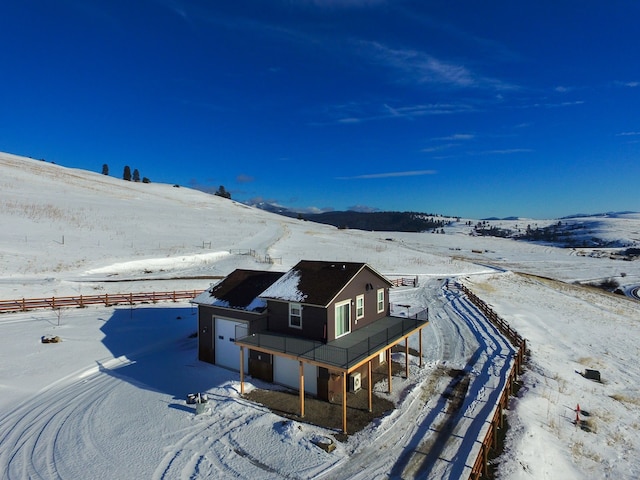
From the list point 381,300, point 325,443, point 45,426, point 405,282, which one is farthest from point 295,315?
point 405,282

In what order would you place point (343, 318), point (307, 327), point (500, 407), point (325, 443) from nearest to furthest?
point (325, 443) < point (500, 407) < point (307, 327) < point (343, 318)

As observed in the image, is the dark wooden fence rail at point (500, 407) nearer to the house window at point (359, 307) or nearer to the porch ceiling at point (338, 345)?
the porch ceiling at point (338, 345)

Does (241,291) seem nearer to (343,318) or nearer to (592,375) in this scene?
(343,318)

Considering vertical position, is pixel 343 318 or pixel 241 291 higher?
pixel 241 291

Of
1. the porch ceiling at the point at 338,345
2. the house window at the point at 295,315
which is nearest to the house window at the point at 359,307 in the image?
the porch ceiling at the point at 338,345

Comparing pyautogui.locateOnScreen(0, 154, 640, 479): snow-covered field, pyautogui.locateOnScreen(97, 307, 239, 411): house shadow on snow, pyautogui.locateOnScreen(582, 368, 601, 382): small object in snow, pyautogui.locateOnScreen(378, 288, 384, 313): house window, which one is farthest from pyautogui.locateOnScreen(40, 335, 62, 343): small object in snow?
pyautogui.locateOnScreen(582, 368, 601, 382): small object in snow

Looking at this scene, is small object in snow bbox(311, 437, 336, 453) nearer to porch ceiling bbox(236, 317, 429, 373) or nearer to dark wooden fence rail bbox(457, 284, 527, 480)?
porch ceiling bbox(236, 317, 429, 373)

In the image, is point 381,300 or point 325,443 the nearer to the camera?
point 325,443
